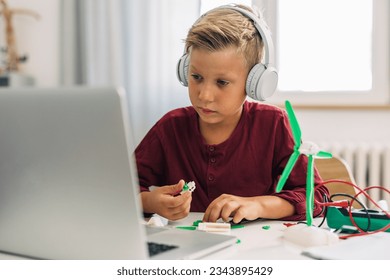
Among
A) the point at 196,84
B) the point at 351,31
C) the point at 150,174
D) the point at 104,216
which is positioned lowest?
the point at 150,174

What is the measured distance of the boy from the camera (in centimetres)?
102

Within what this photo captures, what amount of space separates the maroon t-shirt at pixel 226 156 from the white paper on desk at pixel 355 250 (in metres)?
0.42

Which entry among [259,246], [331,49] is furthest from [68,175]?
[331,49]

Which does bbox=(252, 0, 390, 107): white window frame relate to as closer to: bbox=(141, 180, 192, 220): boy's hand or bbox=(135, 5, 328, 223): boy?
bbox=(135, 5, 328, 223): boy

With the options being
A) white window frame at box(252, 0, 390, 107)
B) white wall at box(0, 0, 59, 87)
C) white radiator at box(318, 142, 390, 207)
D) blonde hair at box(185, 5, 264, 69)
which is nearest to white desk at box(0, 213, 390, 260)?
blonde hair at box(185, 5, 264, 69)

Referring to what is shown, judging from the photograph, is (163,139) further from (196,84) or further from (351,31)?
(351,31)

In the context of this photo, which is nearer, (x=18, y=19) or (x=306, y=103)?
(x=306, y=103)

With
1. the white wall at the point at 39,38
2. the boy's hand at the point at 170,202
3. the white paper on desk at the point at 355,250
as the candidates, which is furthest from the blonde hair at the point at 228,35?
the white wall at the point at 39,38

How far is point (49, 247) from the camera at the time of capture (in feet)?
2.04

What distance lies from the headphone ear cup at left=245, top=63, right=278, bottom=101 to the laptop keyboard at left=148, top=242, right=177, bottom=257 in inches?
19.0

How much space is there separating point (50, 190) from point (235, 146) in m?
0.65

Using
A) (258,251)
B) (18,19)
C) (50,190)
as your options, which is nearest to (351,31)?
(18,19)

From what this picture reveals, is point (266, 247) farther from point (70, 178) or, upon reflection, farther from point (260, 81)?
point (260, 81)

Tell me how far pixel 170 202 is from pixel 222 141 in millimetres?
327
